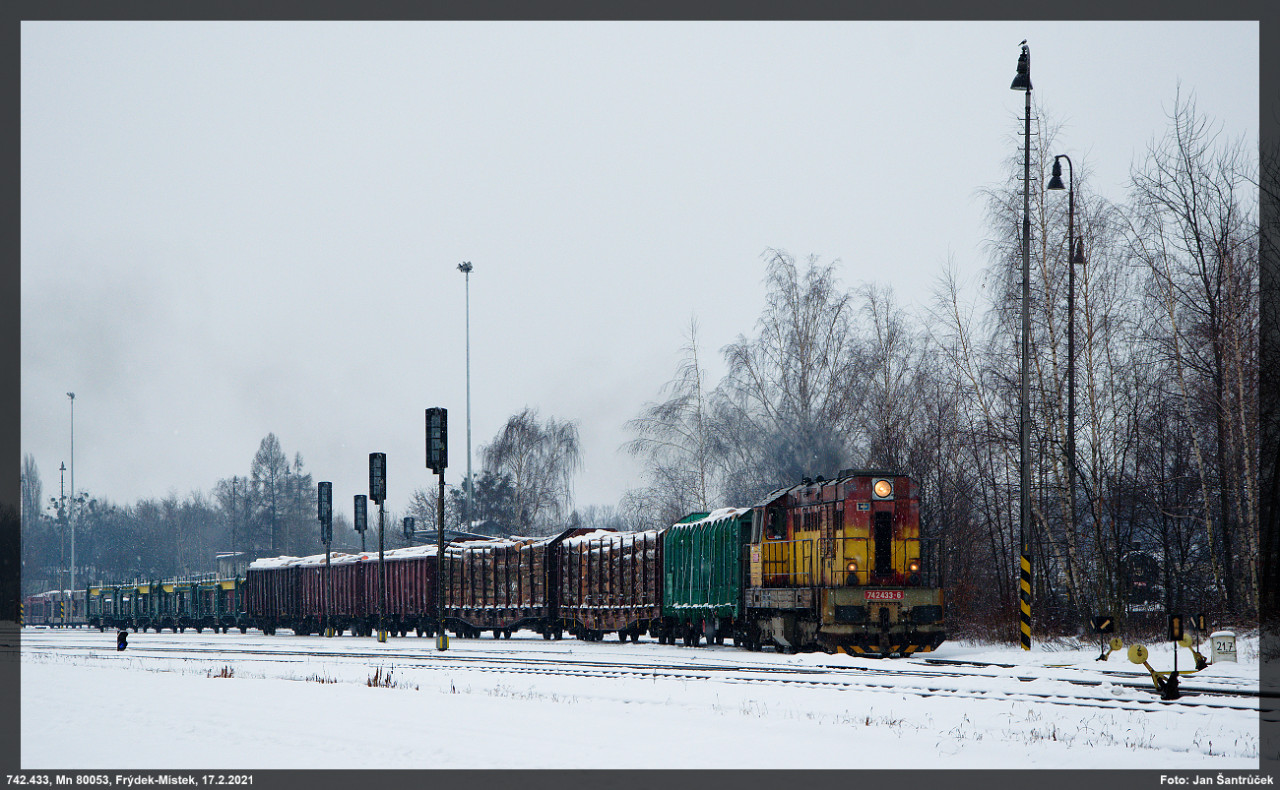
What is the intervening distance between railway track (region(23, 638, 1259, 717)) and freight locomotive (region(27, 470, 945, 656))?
1.67 meters

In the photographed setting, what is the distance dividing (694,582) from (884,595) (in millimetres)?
7849

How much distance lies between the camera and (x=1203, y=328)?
87.3 feet

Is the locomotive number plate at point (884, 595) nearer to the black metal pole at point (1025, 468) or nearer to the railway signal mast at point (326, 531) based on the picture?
the black metal pole at point (1025, 468)

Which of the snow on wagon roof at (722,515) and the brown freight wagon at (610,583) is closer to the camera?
the snow on wagon roof at (722,515)

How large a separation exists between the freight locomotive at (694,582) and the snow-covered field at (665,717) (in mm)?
1520

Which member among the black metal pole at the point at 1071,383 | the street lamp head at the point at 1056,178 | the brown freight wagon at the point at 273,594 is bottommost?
the brown freight wagon at the point at 273,594

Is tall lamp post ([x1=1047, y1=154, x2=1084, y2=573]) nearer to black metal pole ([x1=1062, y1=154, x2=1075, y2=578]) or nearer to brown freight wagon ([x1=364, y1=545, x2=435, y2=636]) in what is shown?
black metal pole ([x1=1062, y1=154, x2=1075, y2=578])

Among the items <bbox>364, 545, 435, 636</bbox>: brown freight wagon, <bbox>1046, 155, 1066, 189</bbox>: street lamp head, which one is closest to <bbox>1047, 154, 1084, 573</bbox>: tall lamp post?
<bbox>1046, 155, 1066, 189</bbox>: street lamp head

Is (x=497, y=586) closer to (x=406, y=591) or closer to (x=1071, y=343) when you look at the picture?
(x=406, y=591)

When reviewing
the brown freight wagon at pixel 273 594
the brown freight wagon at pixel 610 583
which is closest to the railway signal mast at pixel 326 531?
the brown freight wagon at pixel 273 594

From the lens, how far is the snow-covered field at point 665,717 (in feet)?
35.5

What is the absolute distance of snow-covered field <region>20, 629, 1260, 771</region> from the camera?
10.8 m

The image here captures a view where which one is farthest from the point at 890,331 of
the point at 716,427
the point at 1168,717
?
the point at 1168,717
